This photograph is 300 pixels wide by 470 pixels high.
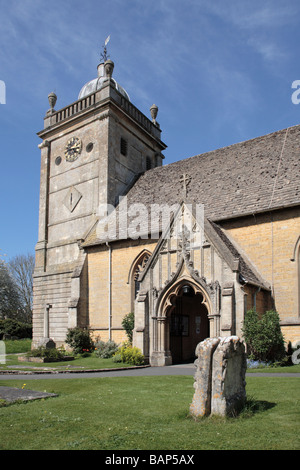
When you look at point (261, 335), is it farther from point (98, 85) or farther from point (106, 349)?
point (98, 85)

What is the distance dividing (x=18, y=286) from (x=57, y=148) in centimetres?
2966

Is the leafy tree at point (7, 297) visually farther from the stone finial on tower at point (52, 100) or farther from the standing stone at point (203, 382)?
the standing stone at point (203, 382)

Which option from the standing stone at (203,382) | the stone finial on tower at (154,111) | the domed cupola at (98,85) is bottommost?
the standing stone at (203,382)

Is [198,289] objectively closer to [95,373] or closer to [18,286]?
[95,373]

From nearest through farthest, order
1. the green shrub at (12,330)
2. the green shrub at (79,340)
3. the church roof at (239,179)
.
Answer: the church roof at (239,179)
the green shrub at (79,340)
the green shrub at (12,330)

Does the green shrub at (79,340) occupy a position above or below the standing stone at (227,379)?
below

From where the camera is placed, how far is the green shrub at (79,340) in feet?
80.4

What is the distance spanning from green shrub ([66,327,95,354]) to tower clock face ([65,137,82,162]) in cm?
1446

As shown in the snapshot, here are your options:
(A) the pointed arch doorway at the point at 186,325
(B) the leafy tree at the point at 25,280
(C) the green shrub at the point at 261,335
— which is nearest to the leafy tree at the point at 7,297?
(B) the leafy tree at the point at 25,280

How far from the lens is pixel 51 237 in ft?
107

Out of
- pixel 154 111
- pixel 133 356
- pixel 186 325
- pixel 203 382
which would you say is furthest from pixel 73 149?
pixel 203 382

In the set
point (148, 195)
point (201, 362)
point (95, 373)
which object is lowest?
point (95, 373)

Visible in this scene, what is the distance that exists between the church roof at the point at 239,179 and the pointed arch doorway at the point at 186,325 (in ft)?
15.9
